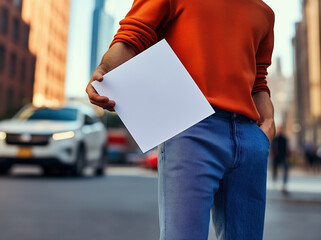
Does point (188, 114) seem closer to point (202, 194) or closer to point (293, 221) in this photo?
point (202, 194)

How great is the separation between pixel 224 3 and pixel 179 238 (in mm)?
901

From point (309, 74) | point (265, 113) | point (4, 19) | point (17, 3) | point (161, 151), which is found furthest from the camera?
point (309, 74)

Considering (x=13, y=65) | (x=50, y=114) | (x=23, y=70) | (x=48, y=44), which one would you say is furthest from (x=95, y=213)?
(x=48, y=44)

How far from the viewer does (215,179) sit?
4.90ft

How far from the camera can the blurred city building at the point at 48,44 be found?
57.4m

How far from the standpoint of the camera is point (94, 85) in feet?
4.71

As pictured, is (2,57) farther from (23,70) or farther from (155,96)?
(155,96)

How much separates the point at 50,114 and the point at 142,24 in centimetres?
936

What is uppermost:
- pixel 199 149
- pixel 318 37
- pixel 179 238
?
pixel 318 37

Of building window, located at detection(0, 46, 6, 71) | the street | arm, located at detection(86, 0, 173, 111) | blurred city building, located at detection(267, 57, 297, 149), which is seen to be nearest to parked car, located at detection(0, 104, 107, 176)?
the street

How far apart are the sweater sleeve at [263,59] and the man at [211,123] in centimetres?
21

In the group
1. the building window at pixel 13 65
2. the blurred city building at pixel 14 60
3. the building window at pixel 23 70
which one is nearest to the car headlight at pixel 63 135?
the blurred city building at pixel 14 60

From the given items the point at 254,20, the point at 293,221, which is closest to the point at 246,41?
the point at 254,20

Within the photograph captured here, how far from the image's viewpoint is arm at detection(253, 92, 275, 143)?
5.92ft
